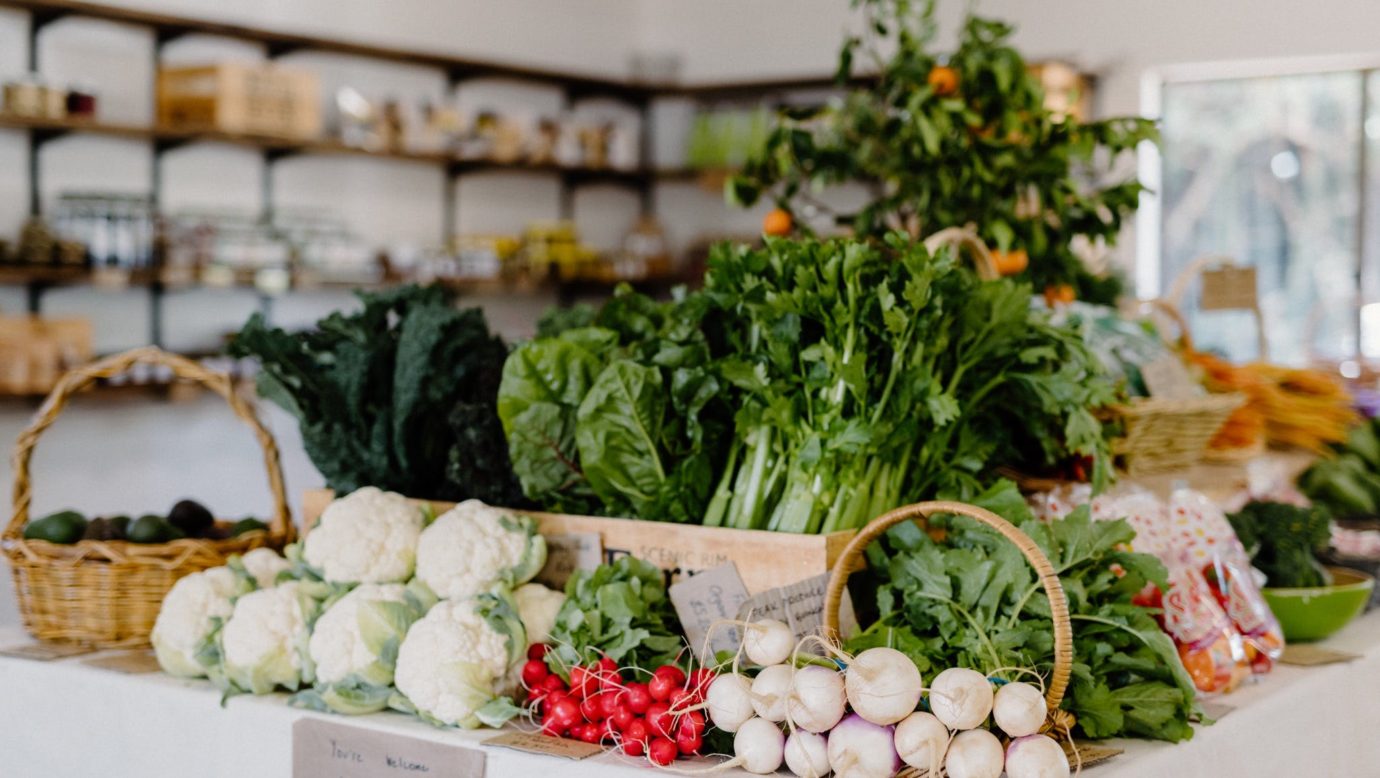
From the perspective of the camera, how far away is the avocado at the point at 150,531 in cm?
212

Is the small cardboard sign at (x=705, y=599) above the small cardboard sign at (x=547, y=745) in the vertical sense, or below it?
above

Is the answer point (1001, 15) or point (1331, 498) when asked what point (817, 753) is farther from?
point (1001, 15)

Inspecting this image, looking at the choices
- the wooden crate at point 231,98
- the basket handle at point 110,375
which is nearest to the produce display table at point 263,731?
the basket handle at point 110,375

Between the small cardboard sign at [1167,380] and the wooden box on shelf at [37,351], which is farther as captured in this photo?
the wooden box on shelf at [37,351]

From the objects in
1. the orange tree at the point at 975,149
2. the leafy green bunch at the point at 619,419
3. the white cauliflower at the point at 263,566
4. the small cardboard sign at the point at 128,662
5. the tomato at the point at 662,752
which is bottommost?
the small cardboard sign at the point at 128,662

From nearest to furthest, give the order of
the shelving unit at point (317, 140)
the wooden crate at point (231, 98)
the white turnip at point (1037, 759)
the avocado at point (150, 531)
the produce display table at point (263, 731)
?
the white turnip at point (1037, 759), the produce display table at point (263, 731), the avocado at point (150, 531), the shelving unit at point (317, 140), the wooden crate at point (231, 98)

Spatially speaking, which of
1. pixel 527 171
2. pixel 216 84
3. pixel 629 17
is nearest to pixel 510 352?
pixel 216 84

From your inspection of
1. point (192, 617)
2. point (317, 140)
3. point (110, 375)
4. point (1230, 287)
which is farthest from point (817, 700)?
point (317, 140)

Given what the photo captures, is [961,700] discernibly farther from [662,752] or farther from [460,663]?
[460,663]

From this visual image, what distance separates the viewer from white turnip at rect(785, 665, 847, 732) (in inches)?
57.1

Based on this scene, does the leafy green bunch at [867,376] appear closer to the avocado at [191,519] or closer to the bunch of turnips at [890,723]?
the bunch of turnips at [890,723]

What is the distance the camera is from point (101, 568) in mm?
2055

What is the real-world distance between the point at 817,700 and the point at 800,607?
272 mm

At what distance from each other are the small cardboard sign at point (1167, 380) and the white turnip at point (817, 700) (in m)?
1.25
